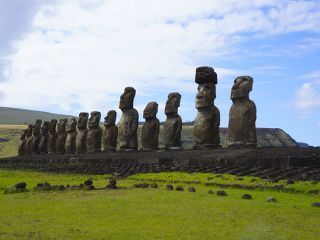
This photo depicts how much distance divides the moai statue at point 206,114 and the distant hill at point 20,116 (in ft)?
375

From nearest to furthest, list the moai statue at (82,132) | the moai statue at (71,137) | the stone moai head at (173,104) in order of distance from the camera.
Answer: the stone moai head at (173,104), the moai statue at (82,132), the moai statue at (71,137)

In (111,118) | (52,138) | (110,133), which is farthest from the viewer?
(52,138)

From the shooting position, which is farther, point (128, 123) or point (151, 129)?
point (128, 123)

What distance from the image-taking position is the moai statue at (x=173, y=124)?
71.2ft

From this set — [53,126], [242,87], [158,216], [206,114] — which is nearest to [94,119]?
[53,126]

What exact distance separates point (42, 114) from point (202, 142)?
139 metres

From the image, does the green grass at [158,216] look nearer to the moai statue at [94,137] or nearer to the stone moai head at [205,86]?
the stone moai head at [205,86]

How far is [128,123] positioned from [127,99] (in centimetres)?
127

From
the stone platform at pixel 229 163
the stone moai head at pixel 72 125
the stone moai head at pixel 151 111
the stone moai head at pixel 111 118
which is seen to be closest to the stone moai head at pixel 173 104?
the stone moai head at pixel 151 111

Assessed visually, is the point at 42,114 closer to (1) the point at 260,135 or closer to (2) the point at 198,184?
(1) the point at 260,135

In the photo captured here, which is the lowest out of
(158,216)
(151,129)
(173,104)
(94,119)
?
(158,216)

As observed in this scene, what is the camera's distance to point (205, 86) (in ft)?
64.2

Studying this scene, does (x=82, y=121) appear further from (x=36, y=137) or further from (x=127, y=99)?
(x=36, y=137)

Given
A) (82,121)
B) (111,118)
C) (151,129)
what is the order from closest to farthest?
(151,129) < (111,118) < (82,121)
